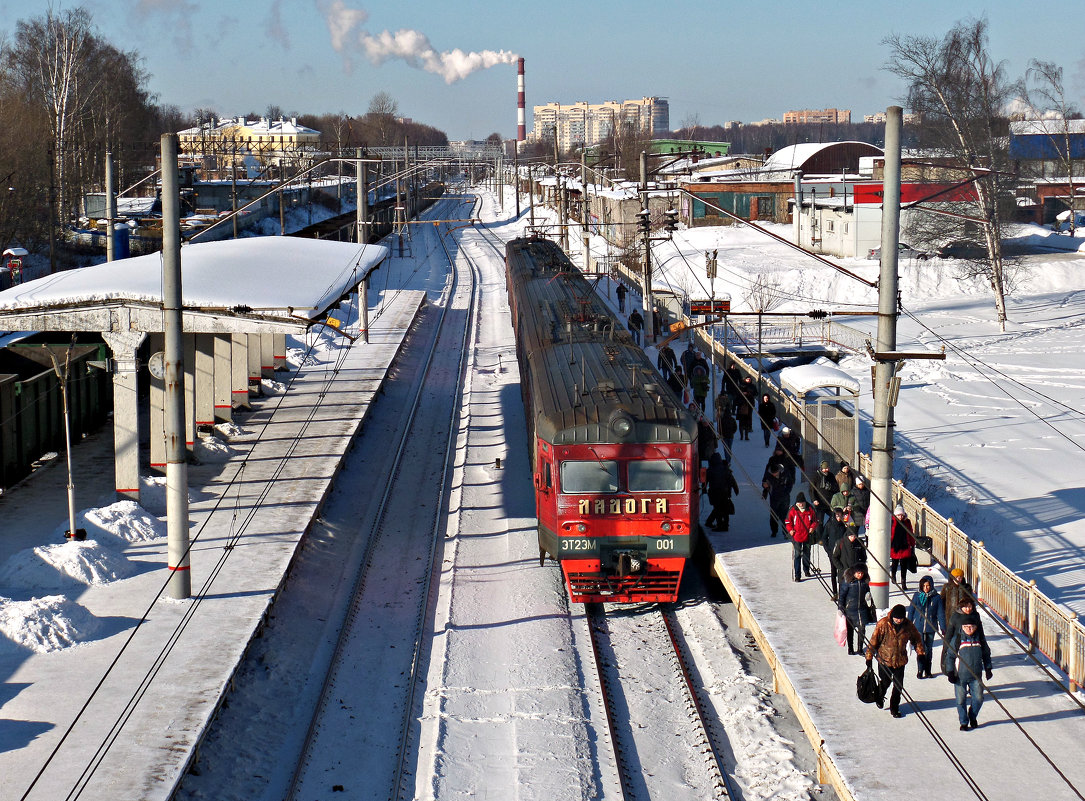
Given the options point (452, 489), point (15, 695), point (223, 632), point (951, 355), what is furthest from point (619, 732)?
point (951, 355)

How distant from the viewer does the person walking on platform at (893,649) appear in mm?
10820

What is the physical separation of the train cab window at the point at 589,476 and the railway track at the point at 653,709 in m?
1.87

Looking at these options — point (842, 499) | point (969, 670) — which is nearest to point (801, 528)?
point (842, 499)

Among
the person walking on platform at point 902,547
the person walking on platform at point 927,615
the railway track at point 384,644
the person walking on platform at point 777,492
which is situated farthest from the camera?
the person walking on platform at point 777,492

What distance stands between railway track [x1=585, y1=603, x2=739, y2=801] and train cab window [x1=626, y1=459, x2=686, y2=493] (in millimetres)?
1895

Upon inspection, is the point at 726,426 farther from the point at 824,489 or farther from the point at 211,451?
the point at 211,451

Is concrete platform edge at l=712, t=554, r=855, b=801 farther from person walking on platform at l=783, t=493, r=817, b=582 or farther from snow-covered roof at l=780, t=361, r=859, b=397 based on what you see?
snow-covered roof at l=780, t=361, r=859, b=397

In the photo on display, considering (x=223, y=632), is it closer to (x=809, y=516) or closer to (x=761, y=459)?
(x=809, y=516)

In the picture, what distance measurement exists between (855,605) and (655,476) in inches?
121

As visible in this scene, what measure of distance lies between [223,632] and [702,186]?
53367mm

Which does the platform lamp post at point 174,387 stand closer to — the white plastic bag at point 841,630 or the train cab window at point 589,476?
the train cab window at point 589,476

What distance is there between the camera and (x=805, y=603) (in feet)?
46.0

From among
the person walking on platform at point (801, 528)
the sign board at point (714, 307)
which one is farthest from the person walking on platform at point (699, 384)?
the person walking on platform at point (801, 528)

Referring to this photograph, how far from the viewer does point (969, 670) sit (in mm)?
10375
